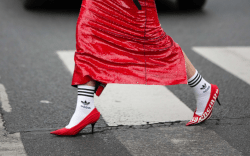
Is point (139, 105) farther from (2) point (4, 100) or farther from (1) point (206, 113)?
(2) point (4, 100)

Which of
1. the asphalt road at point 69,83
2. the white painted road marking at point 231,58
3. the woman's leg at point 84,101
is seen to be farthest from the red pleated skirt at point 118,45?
the white painted road marking at point 231,58

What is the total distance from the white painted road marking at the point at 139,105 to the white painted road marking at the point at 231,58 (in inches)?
42.0

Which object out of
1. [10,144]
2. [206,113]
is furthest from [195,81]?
[10,144]

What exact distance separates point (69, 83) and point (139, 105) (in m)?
0.93

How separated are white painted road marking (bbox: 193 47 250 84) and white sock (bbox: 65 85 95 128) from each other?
2.15 metres

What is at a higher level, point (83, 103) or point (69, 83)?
point (83, 103)

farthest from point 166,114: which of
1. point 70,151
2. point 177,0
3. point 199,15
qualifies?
point 177,0

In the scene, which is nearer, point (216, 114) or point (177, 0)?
point (216, 114)

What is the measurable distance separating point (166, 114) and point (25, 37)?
3.13 m

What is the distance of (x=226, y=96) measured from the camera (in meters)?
4.29

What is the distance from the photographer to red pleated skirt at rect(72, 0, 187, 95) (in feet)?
10.2

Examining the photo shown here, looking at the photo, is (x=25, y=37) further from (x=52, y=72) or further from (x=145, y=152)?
(x=145, y=152)

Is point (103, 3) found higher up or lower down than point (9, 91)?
higher up

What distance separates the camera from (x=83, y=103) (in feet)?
10.6
